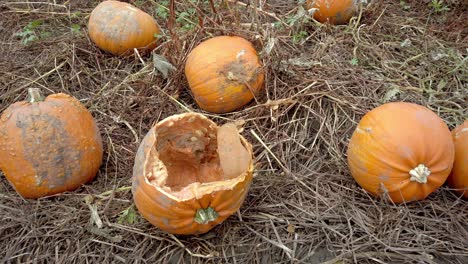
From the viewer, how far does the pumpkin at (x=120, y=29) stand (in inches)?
170

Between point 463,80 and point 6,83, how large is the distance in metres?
4.21

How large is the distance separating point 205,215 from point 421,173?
1280mm

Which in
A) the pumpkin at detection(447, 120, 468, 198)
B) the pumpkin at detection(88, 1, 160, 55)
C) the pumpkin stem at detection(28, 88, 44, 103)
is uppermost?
the pumpkin at detection(447, 120, 468, 198)

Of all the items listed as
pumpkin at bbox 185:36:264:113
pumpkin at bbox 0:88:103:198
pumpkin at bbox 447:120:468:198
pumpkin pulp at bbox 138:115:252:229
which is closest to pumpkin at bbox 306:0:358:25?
pumpkin at bbox 185:36:264:113

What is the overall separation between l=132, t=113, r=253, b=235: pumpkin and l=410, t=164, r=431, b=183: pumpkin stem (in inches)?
38.3

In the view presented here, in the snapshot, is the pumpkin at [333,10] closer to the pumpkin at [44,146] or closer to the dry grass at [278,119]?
the dry grass at [278,119]

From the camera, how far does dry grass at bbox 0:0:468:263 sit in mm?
A: 2619

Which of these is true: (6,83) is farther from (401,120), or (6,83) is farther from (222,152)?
(401,120)

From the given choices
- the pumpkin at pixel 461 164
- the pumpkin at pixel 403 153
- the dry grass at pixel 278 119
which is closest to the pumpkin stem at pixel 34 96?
the dry grass at pixel 278 119

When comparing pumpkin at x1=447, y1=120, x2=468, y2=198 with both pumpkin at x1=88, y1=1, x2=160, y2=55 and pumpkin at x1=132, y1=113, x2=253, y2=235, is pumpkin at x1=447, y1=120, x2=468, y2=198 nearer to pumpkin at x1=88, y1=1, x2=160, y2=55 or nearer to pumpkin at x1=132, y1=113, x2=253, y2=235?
pumpkin at x1=132, y1=113, x2=253, y2=235

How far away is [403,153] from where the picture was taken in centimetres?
261

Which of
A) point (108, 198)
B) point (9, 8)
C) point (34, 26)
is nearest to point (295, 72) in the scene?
point (108, 198)

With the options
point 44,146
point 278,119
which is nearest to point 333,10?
point 278,119

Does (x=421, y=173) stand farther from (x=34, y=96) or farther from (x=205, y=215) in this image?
(x=34, y=96)
